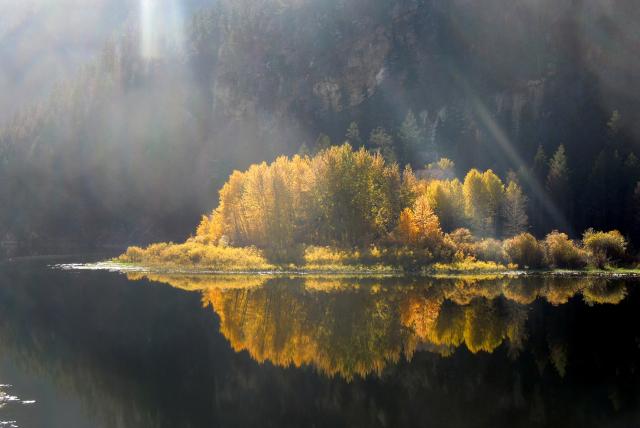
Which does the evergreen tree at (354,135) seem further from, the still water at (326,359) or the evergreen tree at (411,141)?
the still water at (326,359)

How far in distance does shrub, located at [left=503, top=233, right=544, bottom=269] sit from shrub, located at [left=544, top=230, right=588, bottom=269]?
1.04 m

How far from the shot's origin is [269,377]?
27656 millimetres

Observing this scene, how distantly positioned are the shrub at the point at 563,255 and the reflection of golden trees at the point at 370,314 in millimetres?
8079

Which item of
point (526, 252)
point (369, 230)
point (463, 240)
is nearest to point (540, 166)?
point (463, 240)

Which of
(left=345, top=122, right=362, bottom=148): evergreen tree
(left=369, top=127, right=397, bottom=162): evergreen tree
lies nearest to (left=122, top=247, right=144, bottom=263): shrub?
(left=369, top=127, right=397, bottom=162): evergreen tree

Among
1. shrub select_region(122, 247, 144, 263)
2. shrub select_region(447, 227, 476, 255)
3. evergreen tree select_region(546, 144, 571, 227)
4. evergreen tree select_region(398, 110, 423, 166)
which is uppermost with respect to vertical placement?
evergreen tree select_region(398, 110, 423, 166)

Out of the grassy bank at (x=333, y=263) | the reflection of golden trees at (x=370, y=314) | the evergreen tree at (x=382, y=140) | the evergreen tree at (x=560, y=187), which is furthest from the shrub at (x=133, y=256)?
the evergreen tree at (x=560, y=187)

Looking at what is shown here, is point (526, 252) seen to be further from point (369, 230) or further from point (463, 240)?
point (369, 230)

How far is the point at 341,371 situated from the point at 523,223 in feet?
193

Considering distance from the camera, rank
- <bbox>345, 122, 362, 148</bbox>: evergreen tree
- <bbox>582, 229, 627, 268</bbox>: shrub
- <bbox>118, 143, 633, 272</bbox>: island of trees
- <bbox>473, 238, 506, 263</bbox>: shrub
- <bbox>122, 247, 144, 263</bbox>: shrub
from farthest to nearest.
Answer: <bbox>345, 122, 362, 148</bbox>: evergreen tree → <bbox>122, 247, 144, 263</bbox>: shrub → <bbox>473, 238, 506, 263</bbox>: shrub → <bbox>582, 229, 627, 268</bbox>: shrub → <bbox>118, 143, 633, 272</bbox>: island of trees

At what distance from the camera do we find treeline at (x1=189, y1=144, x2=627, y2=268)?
72500mm

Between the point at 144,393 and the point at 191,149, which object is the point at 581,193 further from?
the point at 191,149

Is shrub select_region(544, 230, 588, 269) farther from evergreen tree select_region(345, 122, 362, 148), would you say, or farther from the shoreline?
evergreen tree select_region(345, 122, 362, 148)

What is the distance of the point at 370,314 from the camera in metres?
40.7
